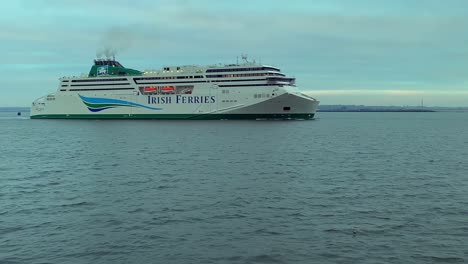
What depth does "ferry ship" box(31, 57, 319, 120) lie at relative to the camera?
8906cm

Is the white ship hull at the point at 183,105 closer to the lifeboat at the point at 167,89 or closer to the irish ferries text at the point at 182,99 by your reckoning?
the irish ferries text at the point at 182,99

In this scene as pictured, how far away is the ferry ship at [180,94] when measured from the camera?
8906 cm

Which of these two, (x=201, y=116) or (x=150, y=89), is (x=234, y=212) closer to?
(x=201, y=116)

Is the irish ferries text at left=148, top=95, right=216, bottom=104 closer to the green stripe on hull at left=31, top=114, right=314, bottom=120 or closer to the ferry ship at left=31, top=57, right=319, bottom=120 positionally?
the ferry ship at left=31, top=57, right=319, bottom=120

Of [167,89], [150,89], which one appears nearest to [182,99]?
[167,89]

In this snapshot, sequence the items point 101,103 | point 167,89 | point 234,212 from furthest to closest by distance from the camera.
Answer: point 101,103 < point 167,89 < point 234,212

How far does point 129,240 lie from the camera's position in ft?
43.4

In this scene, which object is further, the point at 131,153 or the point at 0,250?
the point at 131,153

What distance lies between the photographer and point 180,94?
320ft

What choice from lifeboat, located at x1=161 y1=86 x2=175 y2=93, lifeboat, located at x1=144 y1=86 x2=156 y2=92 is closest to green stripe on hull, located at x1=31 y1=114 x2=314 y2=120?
lifeboat, located at x1=161 y1=86 x2=175 y2=93

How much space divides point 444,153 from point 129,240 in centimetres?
3187

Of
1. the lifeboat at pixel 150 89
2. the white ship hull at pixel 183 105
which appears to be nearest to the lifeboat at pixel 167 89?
the white ship hull at pixel 183 105

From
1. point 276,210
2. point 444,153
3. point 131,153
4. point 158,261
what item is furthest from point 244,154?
point 158,261

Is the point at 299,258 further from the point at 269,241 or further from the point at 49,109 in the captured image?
the point at 49,109
